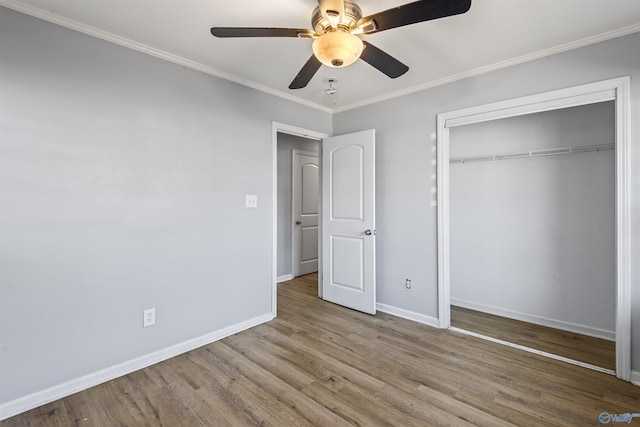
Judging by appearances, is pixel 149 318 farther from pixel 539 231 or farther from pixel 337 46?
pixel 539 231

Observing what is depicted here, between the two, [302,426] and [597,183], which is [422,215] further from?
[302,426]

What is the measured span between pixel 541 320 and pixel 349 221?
86.7 inches

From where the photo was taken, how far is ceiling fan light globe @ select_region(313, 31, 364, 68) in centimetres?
155

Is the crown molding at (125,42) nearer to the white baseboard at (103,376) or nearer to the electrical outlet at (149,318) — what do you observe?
the electrical outlet at (149,318)

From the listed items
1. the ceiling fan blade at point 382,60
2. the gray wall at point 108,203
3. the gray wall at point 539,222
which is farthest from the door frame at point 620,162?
the gray wall at point 108,203

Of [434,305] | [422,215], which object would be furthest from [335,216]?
[434,305]

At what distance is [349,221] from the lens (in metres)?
3.60

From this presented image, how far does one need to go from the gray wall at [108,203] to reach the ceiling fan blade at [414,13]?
174 centimetres

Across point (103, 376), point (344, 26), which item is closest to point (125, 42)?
point (344, 26)

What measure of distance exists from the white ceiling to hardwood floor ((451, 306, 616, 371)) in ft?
7.98

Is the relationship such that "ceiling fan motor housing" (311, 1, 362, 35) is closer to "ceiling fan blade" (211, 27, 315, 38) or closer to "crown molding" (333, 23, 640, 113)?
"ceiling fan blade" (211, 27, 315, 38)

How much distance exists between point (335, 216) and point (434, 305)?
147 centimetres

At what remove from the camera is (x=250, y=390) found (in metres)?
2.07

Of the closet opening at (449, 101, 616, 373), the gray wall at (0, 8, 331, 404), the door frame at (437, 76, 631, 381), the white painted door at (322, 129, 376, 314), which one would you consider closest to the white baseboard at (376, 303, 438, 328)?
the white painted door at (322, 129, 376, 314)
